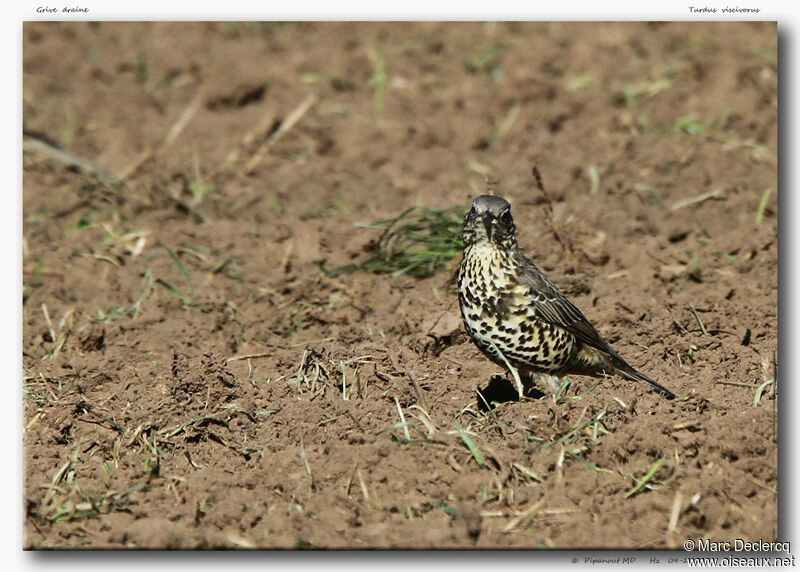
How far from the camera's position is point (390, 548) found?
4922mm

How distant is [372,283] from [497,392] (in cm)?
156

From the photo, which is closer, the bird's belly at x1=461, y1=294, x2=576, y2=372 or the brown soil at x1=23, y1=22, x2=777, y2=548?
the brown soil at x1=23, y1=22, x2=777, y2=548

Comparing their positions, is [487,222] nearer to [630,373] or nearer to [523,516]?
[630,373]

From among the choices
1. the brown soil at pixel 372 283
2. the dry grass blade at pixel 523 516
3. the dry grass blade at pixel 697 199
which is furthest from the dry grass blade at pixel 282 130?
the dry grass blade at pixel 523 516

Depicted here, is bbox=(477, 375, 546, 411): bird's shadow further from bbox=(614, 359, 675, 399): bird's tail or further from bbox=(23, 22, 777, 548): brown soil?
bbox=(614, 359, 675, 399): bird's tail

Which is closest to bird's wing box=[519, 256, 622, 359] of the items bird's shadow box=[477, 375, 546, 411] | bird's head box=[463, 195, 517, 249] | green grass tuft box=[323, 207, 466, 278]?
bird's head box=[463, 195, 517, 249]

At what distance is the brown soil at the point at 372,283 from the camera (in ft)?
17.5

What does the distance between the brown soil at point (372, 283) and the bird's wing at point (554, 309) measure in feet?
1.04

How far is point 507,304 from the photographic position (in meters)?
6.25

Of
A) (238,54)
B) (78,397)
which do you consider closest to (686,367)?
(78,397)

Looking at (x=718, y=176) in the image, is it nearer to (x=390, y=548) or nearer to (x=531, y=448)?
(x=531, y=448)

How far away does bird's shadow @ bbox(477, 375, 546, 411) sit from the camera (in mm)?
6301

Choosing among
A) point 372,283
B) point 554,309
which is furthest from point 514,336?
point 372,283

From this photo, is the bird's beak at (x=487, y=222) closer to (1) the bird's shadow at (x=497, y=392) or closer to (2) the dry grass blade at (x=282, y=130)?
(1) the bird's shadow at (x=497, y=392)
